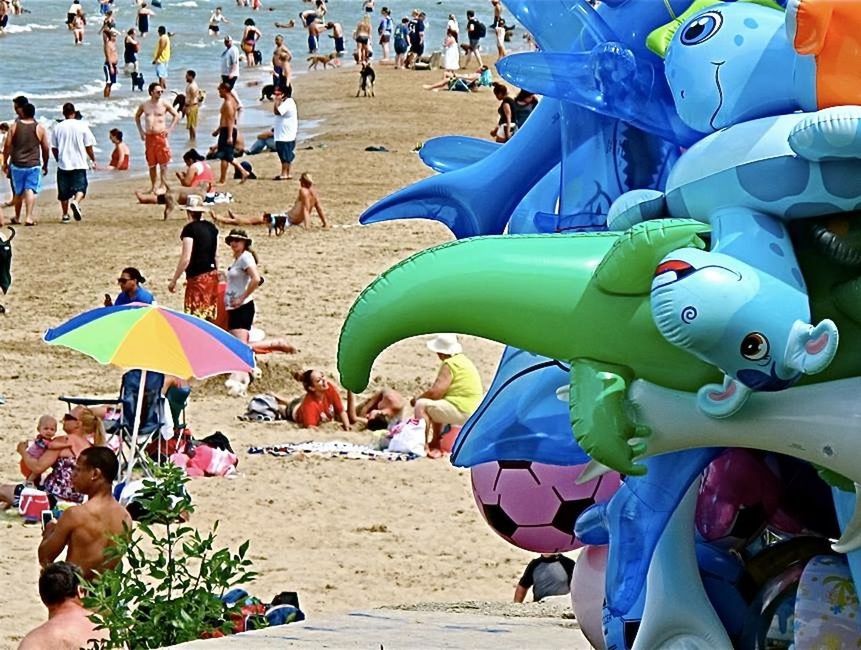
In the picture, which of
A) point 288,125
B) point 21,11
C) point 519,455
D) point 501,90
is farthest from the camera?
point 21,11

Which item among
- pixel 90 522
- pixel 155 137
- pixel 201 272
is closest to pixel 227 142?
pixel 155 137

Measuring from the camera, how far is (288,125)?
2267 cm

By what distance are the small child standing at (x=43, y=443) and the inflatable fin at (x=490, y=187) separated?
18.7 ft

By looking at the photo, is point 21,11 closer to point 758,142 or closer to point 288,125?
point 288,125

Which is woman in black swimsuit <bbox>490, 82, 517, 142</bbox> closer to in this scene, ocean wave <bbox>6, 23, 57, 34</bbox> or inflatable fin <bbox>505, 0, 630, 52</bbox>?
inflatable fin <bbox>505, 0, 630, 52</bbox>

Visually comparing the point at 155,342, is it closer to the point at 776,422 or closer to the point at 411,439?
the point at 411,439

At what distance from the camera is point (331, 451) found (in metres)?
12.4

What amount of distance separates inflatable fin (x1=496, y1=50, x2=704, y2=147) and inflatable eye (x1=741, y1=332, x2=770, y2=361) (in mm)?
900

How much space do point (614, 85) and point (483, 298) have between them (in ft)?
2.79

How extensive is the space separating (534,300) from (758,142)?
2.28 ft

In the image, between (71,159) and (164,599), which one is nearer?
(164,599)

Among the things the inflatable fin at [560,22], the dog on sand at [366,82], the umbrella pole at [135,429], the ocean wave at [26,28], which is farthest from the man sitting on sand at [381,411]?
the ocean wave at [26,28]

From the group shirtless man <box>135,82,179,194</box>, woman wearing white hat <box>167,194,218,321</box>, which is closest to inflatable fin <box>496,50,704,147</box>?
woman wearing white hat <box>167,194,218,321</box>

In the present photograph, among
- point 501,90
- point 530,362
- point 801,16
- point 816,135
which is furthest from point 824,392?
point 501,90
